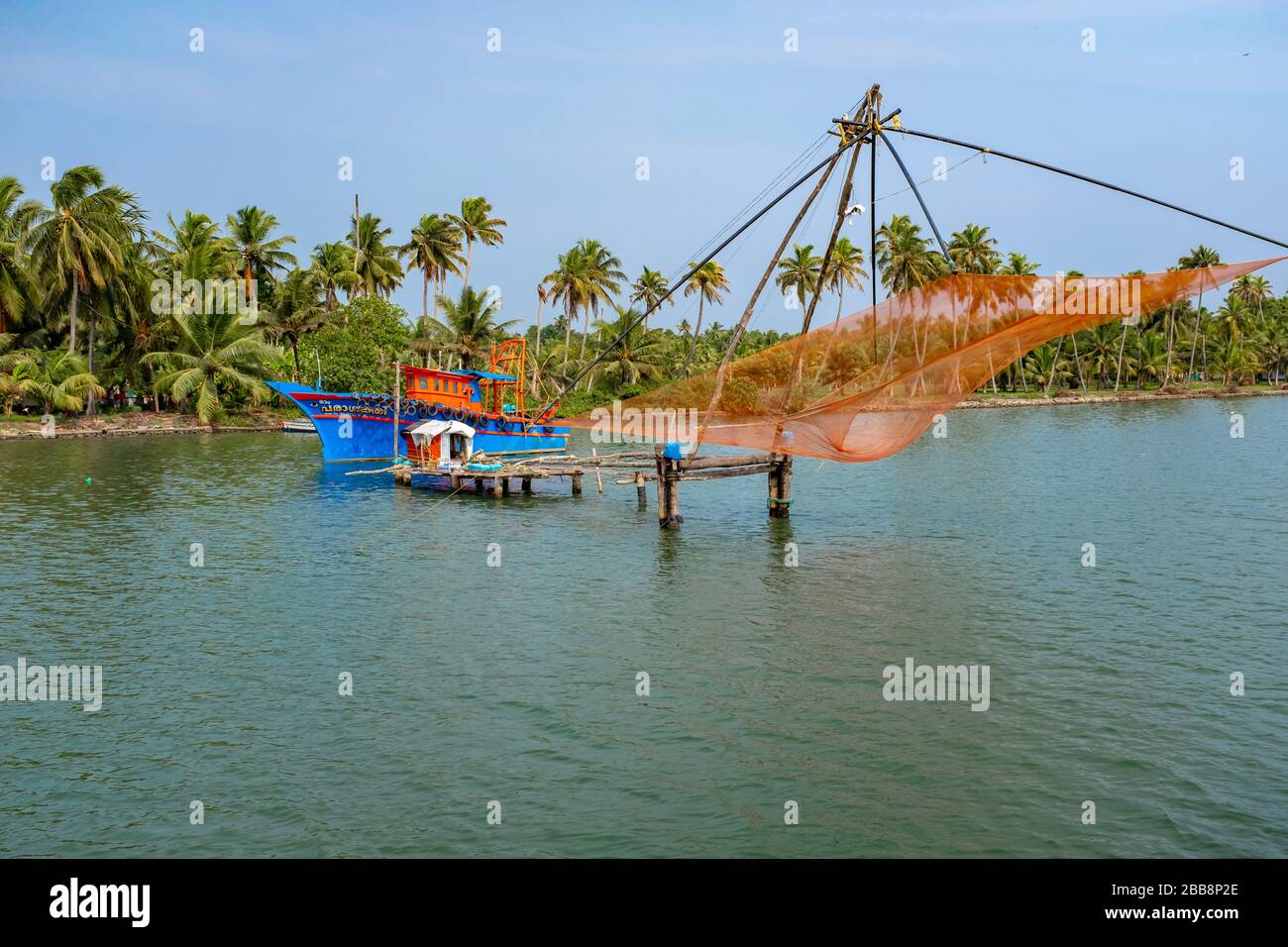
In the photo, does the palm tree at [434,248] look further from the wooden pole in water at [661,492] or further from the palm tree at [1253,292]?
the palm tree at [1253,292]

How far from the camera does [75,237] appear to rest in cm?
5478

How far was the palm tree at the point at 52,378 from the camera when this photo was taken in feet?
182

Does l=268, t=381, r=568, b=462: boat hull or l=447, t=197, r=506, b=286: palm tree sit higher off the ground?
l=447, t=197, r=506, b=286: palm tree

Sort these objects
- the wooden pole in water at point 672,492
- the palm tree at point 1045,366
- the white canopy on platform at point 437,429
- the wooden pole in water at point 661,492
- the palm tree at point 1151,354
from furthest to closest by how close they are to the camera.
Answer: the palm tree at point 1151,354, the palm tree at point 1045,366, the white canopy on platform at point 437,429, the wooden pole in water at point 661,492, the wooden pole in water at point 672,492

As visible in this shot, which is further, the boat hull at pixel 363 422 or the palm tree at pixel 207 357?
the palm tree at pixel 207 357

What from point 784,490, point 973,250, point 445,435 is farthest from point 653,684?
point 973,250

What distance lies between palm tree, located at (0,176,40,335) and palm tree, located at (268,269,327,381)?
1578cm

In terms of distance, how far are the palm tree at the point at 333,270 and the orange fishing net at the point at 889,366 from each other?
173 ft

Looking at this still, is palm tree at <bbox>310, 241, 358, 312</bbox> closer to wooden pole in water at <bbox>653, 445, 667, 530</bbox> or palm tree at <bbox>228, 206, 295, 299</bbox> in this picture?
palm tree at <bbox>228, 206, 295, 299</bbox>

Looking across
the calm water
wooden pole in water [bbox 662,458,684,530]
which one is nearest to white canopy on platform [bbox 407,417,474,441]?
the calm water

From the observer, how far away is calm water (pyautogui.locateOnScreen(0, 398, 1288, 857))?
9.69m

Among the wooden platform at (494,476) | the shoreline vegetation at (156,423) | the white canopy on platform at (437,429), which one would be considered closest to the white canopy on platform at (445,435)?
the white canopy on platform at (437,429)

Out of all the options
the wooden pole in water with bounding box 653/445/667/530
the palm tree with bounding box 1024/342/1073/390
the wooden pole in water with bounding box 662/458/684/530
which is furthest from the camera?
the palm tree with bounding box 1024/342/1073/390

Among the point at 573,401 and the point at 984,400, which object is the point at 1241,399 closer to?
the point at 984,400
